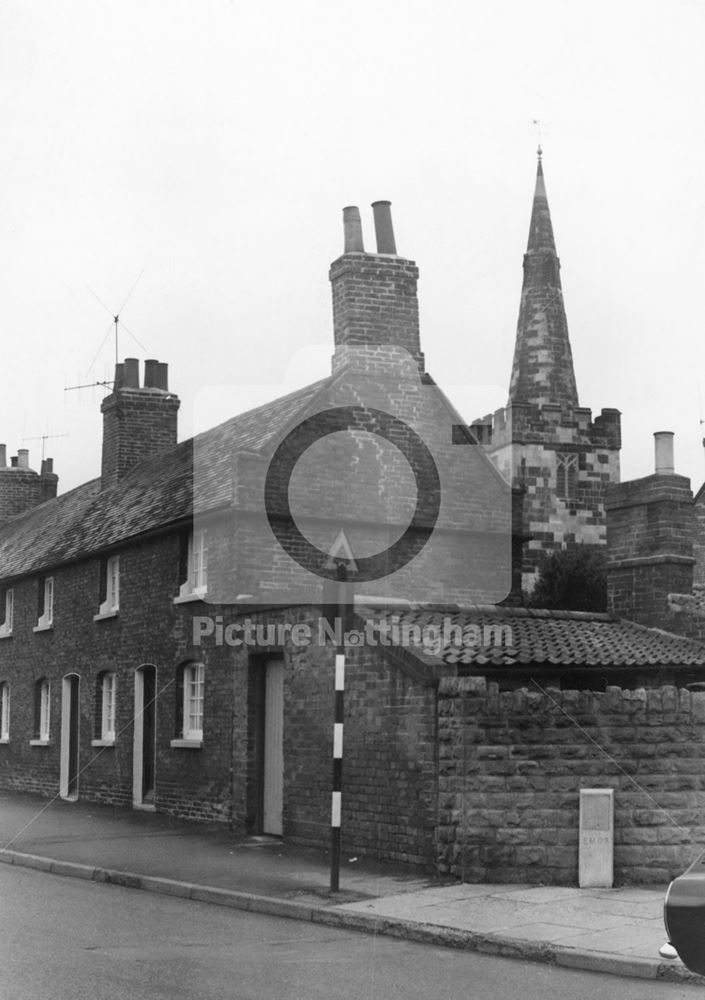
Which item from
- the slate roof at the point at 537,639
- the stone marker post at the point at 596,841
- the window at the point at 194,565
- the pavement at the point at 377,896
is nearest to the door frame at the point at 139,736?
the window at the point at 194,565

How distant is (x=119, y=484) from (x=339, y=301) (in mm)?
9042

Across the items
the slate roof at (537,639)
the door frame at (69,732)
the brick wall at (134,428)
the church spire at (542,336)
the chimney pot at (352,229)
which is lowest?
the door frame at (69,732)

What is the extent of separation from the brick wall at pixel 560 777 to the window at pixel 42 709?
1697 centimetres

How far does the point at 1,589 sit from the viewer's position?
3166cm

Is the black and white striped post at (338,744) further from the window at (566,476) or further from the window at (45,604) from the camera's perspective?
the window at (566,476)

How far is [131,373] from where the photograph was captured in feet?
101

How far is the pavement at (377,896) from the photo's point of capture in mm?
9875

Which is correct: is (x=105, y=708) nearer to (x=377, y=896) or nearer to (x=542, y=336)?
(x=377, y=896)

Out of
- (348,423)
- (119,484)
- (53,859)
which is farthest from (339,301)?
(53,859)

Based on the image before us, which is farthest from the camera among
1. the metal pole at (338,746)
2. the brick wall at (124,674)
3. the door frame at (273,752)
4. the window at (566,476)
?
the window at (566,476)

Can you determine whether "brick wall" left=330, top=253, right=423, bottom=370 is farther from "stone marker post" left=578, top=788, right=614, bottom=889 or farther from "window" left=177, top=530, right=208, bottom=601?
"stone marker post" left=578, top=788, right=614, bottom=889

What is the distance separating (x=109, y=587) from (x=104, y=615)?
2.23 feet

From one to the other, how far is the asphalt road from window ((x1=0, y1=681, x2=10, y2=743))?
1966 centimetres

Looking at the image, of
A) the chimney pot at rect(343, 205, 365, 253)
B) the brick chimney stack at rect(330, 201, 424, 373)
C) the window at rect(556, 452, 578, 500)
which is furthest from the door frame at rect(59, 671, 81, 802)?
the window at rect(556, 452, 578, 500)
